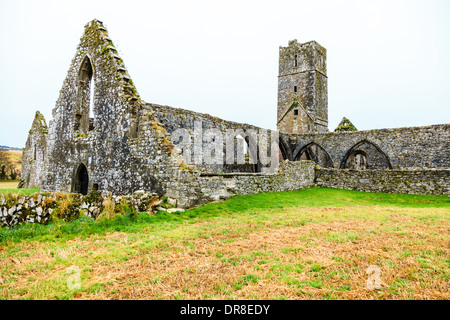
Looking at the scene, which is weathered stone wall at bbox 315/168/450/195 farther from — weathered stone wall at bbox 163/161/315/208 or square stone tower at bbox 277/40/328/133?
square stone tower at bbox 277/40/328/133

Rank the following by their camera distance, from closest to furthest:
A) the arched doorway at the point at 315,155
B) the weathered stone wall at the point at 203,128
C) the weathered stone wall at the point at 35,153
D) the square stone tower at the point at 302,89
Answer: the weathered stone wall at the point at 203,128 → the weathered stone wall at the point at 35,153 → the arched doorway at the point at 315,155 → the square stone tower at the point at 302,89

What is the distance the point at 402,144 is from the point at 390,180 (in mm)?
9042

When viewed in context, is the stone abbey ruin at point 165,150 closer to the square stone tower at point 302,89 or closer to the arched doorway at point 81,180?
the arched doorway at point 81,180

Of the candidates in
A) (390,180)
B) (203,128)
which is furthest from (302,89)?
(203,128)

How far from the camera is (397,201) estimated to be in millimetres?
14570

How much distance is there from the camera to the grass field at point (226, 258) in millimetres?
3730

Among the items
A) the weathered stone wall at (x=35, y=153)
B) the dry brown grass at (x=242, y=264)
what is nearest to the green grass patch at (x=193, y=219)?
the dry brown grass at (x=242, y=264)

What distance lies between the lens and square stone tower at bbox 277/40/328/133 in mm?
37469

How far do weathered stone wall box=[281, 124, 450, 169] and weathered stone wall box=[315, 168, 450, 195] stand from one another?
8.27m

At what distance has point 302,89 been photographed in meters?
39.6

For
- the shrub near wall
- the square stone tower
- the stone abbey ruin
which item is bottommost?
the shrub near wall

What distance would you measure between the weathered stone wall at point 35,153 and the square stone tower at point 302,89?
27284 millimetres

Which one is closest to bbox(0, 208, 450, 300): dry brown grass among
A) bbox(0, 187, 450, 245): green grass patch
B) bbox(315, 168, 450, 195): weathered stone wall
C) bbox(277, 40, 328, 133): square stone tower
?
bbox(0, 187, 450, 245): green grass patch
